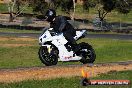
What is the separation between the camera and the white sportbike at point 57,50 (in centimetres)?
1669

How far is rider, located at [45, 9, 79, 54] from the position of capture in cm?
1639

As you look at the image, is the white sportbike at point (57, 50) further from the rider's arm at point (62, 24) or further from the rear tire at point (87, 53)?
the rider's arm at point (62, 24)

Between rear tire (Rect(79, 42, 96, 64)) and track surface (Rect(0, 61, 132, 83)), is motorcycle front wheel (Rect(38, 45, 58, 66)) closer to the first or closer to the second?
rear tire (Rect(79, 42, 96, 64))

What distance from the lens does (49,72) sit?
1480 cm

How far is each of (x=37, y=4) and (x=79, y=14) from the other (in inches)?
948

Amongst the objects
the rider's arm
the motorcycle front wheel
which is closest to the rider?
the rider's arm

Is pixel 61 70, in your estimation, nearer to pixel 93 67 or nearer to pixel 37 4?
pixel 93 67

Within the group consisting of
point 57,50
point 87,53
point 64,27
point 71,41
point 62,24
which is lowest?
point 87,53

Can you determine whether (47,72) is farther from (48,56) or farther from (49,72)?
(48,56)

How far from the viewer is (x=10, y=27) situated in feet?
196

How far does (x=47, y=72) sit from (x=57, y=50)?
250cm

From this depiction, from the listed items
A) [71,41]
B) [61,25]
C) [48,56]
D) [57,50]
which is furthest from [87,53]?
[61,25]

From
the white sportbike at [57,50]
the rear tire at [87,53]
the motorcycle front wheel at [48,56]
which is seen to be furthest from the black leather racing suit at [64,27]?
the motorcycle front wheel at [48,56]

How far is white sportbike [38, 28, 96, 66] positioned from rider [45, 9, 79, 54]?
0.19m
